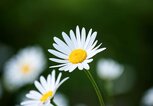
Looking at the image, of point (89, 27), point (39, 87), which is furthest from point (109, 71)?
point (89, 27)

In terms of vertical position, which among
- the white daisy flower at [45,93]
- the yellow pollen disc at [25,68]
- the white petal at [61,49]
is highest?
the yellow pollen disc at [25,68]

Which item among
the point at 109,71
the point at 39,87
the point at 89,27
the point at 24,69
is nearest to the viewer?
the point at 39,87

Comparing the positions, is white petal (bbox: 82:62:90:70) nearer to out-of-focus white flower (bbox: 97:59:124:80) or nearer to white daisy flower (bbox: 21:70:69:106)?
Result: white daisy flower (bbox: 21:70:69:106)

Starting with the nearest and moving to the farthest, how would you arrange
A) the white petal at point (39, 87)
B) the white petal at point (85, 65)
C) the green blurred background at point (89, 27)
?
1. the white petal at point (85, 65)
2. the white petal at point (39, 87)
3. the green blurred background at point (89, 27)

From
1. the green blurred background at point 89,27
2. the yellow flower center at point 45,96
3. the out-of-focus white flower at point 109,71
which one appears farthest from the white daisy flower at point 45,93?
the green blurred background at point 89,27

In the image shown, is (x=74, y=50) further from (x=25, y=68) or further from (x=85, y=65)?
(x=25, y=68)

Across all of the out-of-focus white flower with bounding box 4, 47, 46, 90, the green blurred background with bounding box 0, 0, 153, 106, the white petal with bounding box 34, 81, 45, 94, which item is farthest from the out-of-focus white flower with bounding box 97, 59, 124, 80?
the white petal with bounding box 34, 81, 45, 94

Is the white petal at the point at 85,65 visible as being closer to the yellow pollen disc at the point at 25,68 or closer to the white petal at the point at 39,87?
the white petal at the point at 39,87
